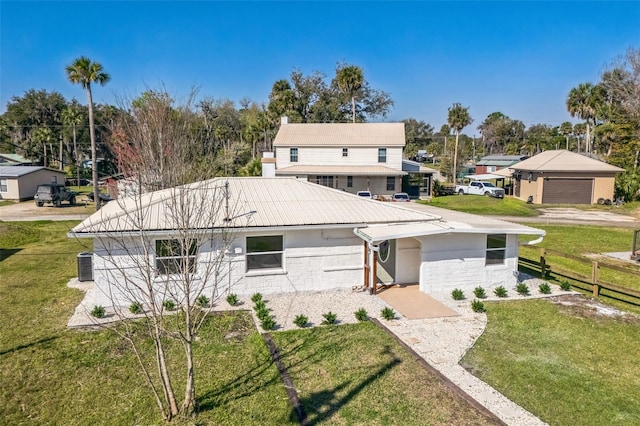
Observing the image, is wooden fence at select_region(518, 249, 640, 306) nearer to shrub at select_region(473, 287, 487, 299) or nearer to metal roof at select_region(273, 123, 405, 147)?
shrub at select_region(473, 287, 487, 299)

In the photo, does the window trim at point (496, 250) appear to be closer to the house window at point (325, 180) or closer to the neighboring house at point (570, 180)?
the house window at point (325, 180)

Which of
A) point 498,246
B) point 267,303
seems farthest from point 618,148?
point 267,303

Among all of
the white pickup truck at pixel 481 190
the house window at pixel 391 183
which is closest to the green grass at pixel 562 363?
the house window at pixel 391 183

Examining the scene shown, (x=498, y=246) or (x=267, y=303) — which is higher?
(x=498, y=246)

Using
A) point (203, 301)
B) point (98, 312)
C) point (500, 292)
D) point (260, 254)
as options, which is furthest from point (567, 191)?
point (98, 312)

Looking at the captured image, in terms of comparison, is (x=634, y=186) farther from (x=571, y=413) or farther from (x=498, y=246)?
(x=571, y=413)

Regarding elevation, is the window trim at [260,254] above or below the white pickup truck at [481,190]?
below
